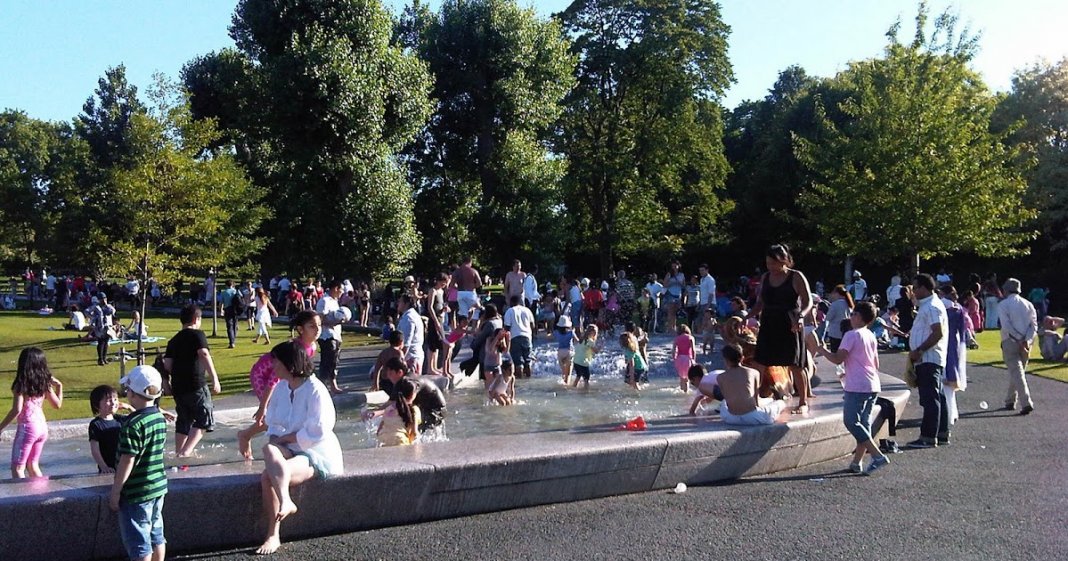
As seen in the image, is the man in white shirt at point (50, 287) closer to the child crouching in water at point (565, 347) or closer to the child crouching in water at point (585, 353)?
the child crouching in water at point (565, 347)

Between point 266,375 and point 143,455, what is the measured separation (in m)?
3.45

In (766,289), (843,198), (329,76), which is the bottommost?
(766,289)

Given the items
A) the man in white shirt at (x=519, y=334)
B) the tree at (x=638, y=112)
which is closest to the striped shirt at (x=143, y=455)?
the man in white shirt at (x=519, y=334)

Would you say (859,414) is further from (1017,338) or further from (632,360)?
(632,360)

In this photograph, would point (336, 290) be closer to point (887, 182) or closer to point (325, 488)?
point (325, 488)

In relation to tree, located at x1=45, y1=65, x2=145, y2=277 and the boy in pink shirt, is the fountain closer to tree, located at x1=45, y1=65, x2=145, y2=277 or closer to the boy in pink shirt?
the boy in pink shirt

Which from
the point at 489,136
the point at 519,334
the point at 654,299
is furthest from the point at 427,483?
the point at 489,136

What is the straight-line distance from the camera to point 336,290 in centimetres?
2145

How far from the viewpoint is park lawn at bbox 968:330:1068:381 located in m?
16.8

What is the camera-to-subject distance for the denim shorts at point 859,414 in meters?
8.23

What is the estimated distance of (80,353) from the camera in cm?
2034

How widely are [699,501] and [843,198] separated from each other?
25972 mm

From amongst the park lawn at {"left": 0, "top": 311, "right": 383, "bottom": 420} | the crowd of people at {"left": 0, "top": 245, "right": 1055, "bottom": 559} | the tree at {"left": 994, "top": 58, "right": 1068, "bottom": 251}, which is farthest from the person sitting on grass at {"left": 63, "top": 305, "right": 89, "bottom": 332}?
the tree at {"left": 994, "top": 58, "right": 1068, "bottom": 251}

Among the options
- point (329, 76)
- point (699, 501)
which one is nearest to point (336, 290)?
point (329, 76)
